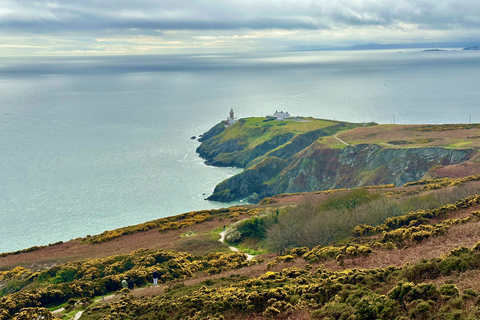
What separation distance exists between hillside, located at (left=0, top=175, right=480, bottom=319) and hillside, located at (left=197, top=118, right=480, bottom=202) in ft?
106

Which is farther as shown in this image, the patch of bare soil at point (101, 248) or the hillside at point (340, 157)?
the hillside at point (340, 157)

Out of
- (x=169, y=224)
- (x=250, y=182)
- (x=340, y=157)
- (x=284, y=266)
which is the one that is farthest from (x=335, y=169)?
(x=284, y=266)

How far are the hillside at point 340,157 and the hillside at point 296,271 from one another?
3227 centimetres

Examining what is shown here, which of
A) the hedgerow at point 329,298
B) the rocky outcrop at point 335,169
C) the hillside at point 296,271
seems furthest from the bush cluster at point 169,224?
the rocky outcrop at point 335,169

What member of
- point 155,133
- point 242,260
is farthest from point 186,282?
point 155,133

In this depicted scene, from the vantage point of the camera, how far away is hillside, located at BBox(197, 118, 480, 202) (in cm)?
7781

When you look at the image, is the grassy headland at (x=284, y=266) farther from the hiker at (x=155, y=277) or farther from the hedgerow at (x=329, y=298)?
the hiker at (x=155, y=277)

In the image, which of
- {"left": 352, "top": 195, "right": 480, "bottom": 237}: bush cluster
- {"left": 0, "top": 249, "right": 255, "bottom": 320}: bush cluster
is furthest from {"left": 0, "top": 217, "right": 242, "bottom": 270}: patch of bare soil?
{"left": 352, "top": 195, "right": 480, "bottom": 237}: bush cluster

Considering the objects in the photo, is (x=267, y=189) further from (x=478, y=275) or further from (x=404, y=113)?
(x=404, y=113)

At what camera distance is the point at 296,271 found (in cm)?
2172

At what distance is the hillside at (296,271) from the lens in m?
14.6

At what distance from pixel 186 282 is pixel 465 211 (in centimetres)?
2227

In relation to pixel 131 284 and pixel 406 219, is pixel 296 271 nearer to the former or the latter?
pixel 131 284

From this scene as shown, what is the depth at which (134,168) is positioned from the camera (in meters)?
111
